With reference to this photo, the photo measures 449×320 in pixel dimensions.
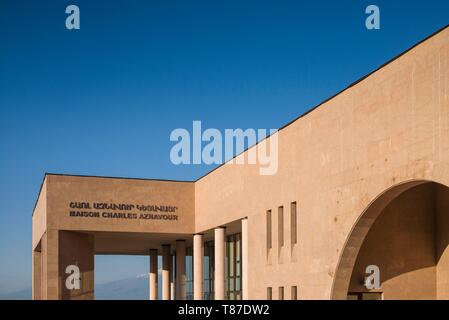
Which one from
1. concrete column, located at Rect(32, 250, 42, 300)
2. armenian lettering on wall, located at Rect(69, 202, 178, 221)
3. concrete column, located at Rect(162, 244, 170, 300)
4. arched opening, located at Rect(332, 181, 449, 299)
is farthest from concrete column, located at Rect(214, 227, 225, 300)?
concrete column, located at Rect(32, 250, 42, 300)

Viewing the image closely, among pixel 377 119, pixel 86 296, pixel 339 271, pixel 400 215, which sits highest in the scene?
pixel 377 119

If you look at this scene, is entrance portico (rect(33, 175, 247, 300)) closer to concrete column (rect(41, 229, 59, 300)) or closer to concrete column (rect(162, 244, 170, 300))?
concrete column (rect(41, 229, 59, 300))

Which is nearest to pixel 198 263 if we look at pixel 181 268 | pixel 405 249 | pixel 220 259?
pixel 220 259

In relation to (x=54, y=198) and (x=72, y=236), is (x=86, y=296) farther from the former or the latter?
(x=54, y=198)

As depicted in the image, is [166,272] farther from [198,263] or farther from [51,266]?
[51,266]

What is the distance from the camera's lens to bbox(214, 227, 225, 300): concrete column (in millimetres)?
35500

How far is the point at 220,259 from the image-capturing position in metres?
35.7

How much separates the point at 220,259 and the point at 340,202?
14819mm

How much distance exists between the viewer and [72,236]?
37.4 m

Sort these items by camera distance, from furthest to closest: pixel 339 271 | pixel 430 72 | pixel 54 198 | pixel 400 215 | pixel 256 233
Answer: pixel 54 198
pixel 256 233
pixel 400 215
pixel 339 271
pixel 430 72

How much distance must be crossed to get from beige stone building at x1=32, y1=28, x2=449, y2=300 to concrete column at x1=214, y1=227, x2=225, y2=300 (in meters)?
0.07

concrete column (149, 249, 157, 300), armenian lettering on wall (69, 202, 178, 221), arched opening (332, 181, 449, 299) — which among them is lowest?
concrete column (149, 249, 157, 300)

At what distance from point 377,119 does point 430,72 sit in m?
2.88
